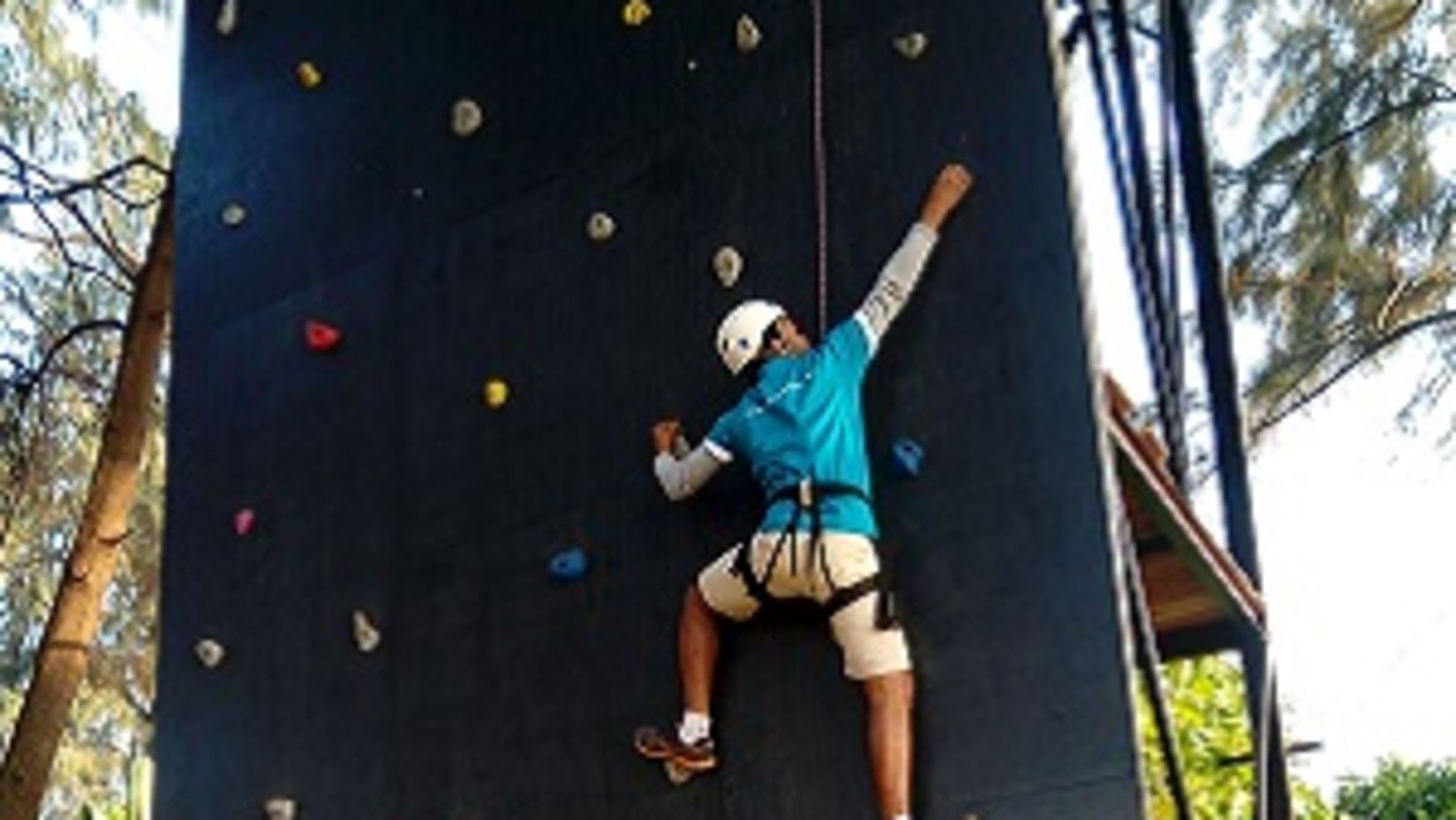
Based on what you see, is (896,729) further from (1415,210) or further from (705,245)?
(1415,210)

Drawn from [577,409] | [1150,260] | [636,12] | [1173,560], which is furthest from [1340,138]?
[577,409]

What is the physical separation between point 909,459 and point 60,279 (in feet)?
20.5

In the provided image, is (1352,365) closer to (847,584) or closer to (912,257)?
(912,257)

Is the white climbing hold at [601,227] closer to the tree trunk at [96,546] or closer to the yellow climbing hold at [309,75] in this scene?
the yellow climbing hold at [309,75]

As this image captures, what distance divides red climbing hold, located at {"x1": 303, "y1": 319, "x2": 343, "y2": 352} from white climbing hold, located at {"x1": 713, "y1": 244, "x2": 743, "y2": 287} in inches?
47.0

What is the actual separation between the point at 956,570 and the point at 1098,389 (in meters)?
0.41

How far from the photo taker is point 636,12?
502 cm

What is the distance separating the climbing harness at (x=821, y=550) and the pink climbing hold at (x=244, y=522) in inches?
68.5

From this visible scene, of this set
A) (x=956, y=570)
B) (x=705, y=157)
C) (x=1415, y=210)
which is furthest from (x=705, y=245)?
(x=1415, y=210)

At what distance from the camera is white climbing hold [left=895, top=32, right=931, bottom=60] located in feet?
14.5

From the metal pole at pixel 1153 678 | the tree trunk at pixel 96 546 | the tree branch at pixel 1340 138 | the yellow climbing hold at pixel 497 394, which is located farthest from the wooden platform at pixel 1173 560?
the tree trunk at pixel 96 546

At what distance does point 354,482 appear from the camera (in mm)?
5230

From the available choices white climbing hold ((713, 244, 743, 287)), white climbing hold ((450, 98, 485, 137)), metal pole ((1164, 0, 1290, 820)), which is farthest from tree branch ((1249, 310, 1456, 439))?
white climbing hold ((713, 244, 743, 287))

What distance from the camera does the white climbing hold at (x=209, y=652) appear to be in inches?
212
